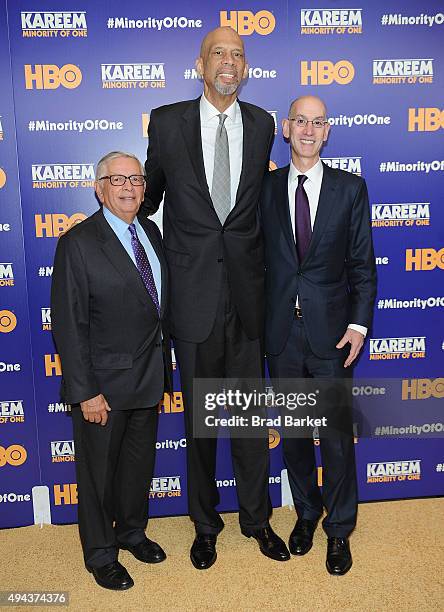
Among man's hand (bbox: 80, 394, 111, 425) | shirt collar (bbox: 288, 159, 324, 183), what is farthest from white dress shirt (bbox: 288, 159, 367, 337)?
man's hand (bbox: 80, 394, 111, 425)

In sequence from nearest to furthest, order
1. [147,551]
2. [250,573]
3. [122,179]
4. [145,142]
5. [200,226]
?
[122,179]
[200,226]
[250,573]
[147,551]
[145,142]

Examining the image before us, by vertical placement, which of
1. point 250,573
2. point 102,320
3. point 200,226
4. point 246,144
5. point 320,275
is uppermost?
point 246,144

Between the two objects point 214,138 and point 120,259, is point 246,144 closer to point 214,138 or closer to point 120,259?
point 214,138

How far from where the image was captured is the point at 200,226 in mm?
2543

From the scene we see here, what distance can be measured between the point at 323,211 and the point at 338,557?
5.19 feet

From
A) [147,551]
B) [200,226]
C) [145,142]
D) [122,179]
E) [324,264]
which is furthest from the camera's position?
[145,142]

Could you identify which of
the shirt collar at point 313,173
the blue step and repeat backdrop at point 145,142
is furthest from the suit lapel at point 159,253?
the shirt collar at point 313,173

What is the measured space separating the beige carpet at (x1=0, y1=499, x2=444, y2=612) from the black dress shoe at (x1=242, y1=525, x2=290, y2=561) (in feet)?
0.12

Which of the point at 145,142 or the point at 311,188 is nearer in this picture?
the point at 311,188

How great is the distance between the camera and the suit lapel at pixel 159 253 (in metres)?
2.59

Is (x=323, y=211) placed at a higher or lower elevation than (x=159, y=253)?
higher

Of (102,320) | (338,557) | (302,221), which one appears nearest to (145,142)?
(302,221)

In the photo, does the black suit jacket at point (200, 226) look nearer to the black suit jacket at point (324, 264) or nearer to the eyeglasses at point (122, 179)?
the black suit jacket at point (324, 264)

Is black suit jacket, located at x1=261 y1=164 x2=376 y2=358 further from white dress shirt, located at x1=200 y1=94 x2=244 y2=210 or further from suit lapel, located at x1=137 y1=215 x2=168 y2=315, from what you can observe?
suit lapel, located at x1=137 y1=215 x2=168 y2=315
